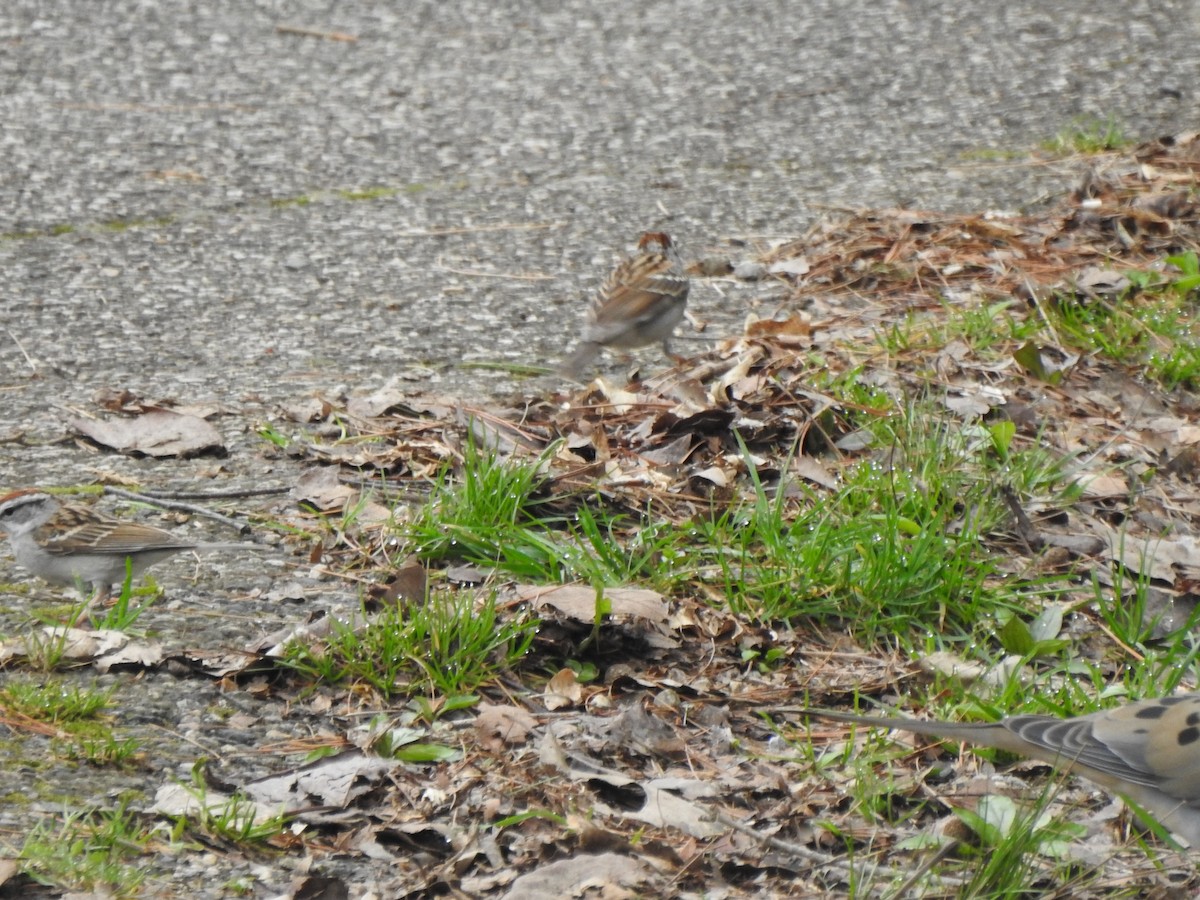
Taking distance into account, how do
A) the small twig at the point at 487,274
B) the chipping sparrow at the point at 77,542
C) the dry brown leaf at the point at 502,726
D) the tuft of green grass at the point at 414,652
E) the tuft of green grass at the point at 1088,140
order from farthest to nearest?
the tuft of green grass at the point at 1088,140
the small twig at the point at 487,274
the chipping sparrow at the point at 77,542
the tuft of green grass at the point at 414,652
the dry brown leaf at the point at 502,726

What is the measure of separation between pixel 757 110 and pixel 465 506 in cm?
551

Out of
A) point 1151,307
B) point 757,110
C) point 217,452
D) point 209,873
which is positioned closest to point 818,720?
point 209,873

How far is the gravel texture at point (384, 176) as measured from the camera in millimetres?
5004

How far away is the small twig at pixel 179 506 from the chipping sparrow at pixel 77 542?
148 mm

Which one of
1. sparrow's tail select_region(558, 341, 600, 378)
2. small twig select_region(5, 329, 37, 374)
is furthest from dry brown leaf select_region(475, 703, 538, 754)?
small twig select_region(5, 329, 37, 374)

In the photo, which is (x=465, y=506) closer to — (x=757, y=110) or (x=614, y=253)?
(x=614, y=253)

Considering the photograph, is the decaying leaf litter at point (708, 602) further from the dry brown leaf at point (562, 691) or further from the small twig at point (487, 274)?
the small twig at point (487, 274)

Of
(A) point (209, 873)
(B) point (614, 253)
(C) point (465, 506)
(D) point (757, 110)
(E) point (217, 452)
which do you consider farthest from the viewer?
(D) point (757, 110)

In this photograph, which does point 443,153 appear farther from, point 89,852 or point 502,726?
point 89,852

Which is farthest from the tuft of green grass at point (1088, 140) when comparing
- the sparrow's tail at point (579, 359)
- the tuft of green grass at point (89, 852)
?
the tuft of green grass at point (89, 852)

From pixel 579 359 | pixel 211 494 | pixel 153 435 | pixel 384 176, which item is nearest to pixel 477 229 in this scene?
pixel 384 176

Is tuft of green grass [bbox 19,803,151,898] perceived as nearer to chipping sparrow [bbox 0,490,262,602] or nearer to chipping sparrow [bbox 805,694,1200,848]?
chipping sparrow [bbox 0,490,262,602]

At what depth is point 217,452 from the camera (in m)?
5.12

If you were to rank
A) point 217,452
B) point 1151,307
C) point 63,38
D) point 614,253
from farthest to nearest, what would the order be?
point 63,38 < point 614,253 < point 1151,307 < point 217,452
